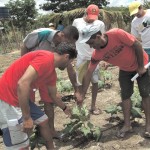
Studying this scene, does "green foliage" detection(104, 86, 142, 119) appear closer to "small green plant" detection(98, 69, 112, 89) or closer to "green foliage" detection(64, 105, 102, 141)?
"green foliage" detection(64, 105, 102, 141)

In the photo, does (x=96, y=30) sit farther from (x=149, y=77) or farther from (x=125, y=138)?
(x=125, y=138)

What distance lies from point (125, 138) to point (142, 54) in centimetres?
115

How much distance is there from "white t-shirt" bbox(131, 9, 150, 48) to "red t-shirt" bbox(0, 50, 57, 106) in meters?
3.08

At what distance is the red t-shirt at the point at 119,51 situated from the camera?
4.17 metres

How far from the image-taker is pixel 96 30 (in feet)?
13.3

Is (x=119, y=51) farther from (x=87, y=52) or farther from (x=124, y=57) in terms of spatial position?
(x=87, y=52)

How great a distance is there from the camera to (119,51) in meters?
4.31

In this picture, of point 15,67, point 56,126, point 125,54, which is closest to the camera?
point 15,67

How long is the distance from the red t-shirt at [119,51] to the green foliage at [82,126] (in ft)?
2.25

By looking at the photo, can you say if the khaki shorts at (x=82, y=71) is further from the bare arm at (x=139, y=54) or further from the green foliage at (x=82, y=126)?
the bare arm at (x=139, y=54)

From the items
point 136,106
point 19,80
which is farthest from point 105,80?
point 19,80

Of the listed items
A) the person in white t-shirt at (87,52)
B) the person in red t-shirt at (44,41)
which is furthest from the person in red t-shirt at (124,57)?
the person in white t-shirt at (87,52)

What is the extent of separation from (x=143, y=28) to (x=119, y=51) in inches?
78.0

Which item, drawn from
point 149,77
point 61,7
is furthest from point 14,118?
point 61,7
